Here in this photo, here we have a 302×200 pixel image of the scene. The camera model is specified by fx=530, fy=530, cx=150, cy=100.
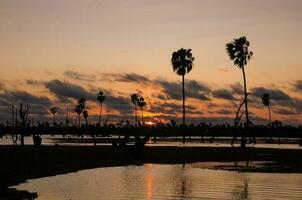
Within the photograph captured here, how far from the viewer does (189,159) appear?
50.7 meters

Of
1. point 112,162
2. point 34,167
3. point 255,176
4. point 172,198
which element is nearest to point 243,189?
point 172,198

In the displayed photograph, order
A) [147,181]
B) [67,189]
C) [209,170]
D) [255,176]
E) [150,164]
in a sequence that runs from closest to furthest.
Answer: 1. [67,189]
2. [147,181]
3. [255,176]
4. [209,170]
5. [150,164]

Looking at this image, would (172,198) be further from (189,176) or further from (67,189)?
(189,176)

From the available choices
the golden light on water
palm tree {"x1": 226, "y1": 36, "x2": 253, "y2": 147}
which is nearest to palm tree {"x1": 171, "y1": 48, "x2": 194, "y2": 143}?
palm tree {"x1": 226, "y1": 36, "x2": 253, "y2": 147}

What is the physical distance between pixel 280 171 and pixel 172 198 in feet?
51.4

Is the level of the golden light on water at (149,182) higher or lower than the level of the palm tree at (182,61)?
lower

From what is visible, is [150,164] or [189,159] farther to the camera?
[189,159]

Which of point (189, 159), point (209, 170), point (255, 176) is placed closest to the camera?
point (255, 176)

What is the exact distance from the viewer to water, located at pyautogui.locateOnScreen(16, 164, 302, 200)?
24.7 metres

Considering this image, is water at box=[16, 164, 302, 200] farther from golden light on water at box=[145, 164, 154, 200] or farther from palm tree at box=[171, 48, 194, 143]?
palm tree at box=[171, 48, 194, 143]

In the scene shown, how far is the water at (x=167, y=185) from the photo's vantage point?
81.1 feet

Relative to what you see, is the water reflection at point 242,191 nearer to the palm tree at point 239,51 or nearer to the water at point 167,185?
the water at point 167,185

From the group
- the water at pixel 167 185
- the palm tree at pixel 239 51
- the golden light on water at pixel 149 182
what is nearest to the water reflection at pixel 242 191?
the water at pixel 167 185

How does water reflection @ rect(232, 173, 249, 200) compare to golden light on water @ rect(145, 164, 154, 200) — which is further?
golden light on water @ rect(145, 164, 154, 200)
